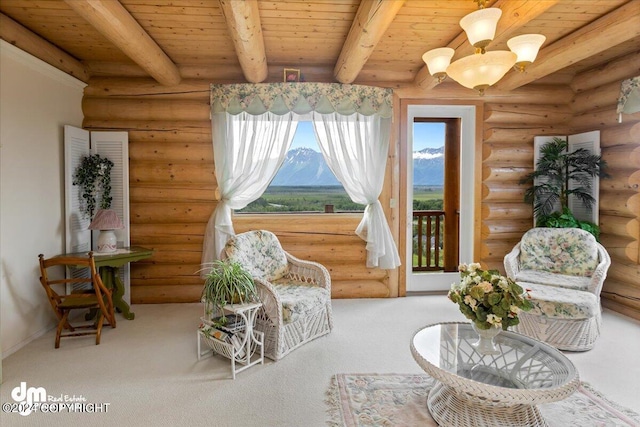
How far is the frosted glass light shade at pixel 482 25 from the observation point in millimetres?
2254

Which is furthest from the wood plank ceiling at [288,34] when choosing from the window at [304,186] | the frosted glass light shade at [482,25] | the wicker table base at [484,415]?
the wicker table base at [484,415]

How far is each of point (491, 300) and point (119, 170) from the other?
4149 mm

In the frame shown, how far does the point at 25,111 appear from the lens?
3277 millimetres

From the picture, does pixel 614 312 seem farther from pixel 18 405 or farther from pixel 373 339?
pixel 18 405

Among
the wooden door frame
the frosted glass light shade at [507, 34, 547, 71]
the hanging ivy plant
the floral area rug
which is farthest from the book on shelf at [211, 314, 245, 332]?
the frosted glass light shade at [507, 34, 547, 71]

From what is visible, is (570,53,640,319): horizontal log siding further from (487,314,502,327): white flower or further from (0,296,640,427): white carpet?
(487,314,502,327): white flower

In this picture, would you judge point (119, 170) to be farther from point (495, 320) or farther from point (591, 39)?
point (591, 39)

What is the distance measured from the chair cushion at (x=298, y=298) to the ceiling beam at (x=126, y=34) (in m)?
2.58

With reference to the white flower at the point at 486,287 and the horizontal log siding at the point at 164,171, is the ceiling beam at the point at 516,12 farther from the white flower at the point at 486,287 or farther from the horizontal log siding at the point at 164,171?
the horizontal log siding at the point at 164,171

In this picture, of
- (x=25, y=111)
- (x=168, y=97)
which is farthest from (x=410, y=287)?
(x=25, y=111)

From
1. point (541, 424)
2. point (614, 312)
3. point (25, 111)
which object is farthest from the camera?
point (614, 312)

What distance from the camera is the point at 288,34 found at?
3.52m

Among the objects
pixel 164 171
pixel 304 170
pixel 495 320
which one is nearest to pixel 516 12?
pixel 495 320

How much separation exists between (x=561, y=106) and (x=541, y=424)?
4.34 meters
